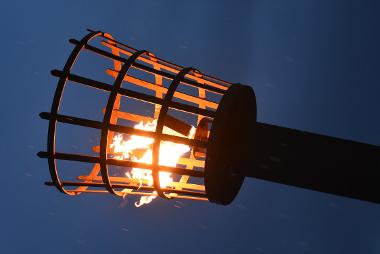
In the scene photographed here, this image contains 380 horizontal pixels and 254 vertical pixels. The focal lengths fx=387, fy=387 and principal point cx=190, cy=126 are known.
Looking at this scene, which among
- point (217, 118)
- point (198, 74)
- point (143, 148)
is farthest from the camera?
point (143, 148)

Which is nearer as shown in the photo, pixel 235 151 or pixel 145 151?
pixel 235 151

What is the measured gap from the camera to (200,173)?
246 cm

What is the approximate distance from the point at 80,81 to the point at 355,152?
1768mm

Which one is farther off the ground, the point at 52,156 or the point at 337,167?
the point at 337,167

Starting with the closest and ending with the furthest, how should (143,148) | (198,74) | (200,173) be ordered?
(200,173) → (198,74) → (143,148)

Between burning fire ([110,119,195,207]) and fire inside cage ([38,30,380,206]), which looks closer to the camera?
fire inside cage ([38,30,380,206])

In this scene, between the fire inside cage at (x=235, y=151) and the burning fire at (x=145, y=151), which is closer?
the fire inside cage at (x=235, y=151)

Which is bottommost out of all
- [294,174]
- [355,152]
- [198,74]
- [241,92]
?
[294,174]

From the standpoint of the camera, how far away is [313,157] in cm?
244

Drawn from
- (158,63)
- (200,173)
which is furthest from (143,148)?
(200,173)

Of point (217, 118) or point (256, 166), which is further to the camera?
point (256, 166)

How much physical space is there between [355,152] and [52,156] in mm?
1879

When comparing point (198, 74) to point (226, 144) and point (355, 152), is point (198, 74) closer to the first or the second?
point (226, 144)

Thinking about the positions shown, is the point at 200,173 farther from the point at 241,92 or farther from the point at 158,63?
the point at 158,63
